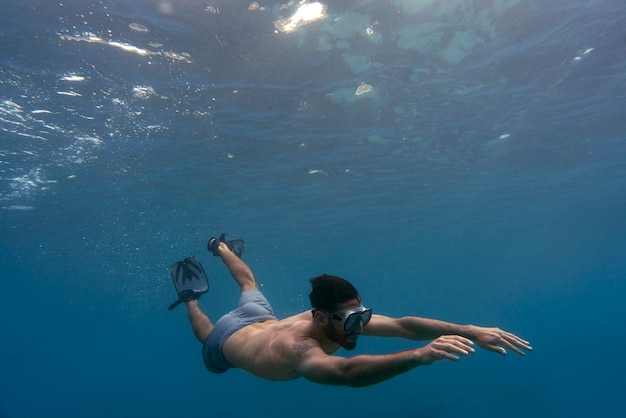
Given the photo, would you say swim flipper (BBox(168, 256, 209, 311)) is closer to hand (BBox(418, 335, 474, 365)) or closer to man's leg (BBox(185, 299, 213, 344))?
man's leg (BBox(185, 299, 213, 344))

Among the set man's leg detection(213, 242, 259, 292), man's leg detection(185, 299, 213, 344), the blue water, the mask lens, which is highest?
the blue water

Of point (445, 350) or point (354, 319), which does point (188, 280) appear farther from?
point (445, 350)

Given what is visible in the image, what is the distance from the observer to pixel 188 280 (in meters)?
9.52

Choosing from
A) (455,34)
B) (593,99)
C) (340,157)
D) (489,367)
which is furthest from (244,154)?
(489,367)

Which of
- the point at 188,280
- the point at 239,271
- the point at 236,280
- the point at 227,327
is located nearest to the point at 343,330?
the point at 227,327

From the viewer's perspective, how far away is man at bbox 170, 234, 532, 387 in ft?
10.9

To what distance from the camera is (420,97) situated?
15539 mm

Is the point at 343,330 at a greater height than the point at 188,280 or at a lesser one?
lesser

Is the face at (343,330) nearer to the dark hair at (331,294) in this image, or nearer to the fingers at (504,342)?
the dark hair at (331,294)

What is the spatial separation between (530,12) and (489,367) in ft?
115

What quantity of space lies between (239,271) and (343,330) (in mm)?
4574

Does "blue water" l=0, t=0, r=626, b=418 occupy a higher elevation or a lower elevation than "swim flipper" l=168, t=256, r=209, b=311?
→ higher

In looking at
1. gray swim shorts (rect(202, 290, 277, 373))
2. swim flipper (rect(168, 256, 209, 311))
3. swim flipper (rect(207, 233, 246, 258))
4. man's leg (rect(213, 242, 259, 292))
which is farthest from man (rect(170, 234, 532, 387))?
swim flipper (rect(207, 233, 246, 258))

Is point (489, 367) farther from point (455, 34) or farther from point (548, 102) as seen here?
point (455, 34)
